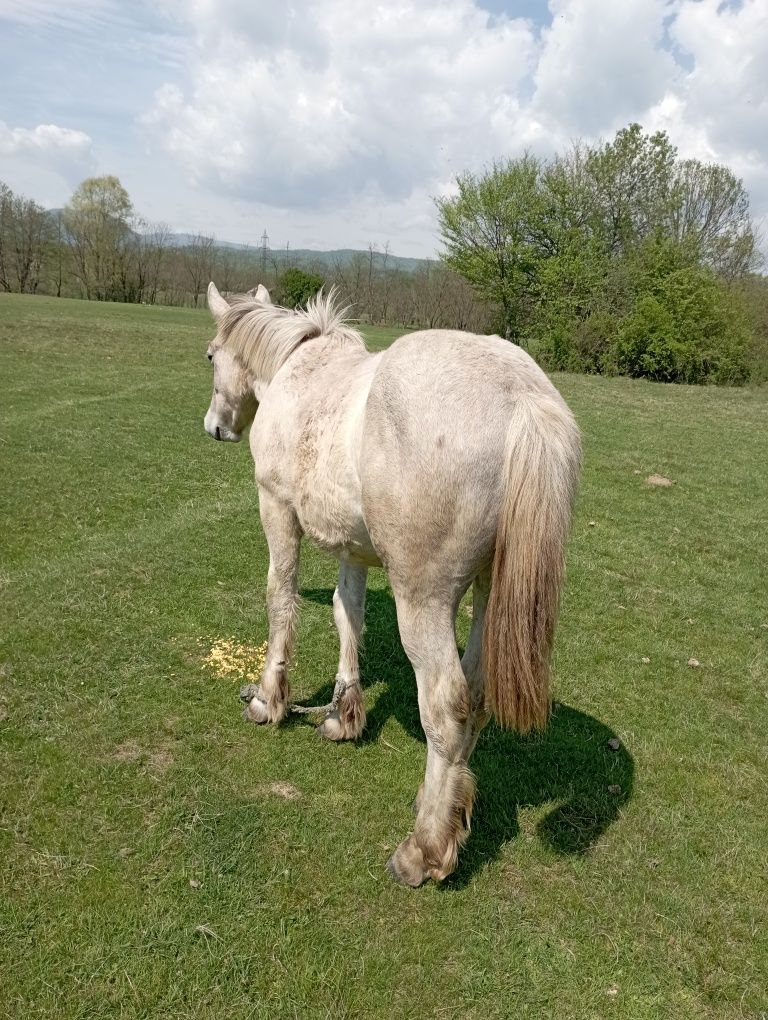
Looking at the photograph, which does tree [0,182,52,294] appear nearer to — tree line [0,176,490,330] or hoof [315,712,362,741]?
tree line [0,176,490,330]

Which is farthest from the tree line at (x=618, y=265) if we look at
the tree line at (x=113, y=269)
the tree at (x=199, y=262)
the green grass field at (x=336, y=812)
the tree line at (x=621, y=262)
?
the tree at (x=199, y=262)

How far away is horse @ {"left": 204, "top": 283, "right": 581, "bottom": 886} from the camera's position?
8.26 ft

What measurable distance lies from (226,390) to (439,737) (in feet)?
9.00

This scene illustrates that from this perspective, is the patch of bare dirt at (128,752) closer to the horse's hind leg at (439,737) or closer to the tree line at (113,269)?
the horse's hind leg at (439,737)

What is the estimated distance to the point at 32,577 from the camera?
18.4 ft

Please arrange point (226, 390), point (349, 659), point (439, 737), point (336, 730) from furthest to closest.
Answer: point (226, 390), point (349, 659), point (336, 730), point (439, 737)

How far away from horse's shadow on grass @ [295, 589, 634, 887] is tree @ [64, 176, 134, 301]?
58188 millimetres

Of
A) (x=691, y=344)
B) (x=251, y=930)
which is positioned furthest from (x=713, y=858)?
(x=691, y=344)

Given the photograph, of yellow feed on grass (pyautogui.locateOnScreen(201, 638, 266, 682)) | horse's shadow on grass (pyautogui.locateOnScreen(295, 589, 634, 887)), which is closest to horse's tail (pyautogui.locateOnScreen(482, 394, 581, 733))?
horse's shadow on grass (pyautogui.locateOnScreen(295, 589, 634, 887))

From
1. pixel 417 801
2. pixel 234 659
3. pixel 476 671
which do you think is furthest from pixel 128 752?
pixel 476 671

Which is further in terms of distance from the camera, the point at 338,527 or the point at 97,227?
the point at 97,227

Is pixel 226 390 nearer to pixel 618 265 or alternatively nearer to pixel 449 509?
pixel 449 509

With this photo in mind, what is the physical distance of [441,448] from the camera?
8.30ft

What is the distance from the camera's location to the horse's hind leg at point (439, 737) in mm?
2764
